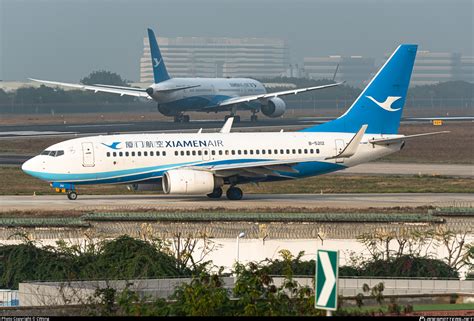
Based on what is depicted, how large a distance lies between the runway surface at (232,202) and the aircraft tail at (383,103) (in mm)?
3426

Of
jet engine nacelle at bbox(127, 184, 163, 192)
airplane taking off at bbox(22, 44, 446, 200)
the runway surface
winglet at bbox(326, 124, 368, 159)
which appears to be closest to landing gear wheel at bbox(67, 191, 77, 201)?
airplane taking off at bbox(22, 44, 446, 200)

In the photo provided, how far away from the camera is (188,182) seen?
170ft

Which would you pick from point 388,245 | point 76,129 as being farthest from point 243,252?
point 76,129

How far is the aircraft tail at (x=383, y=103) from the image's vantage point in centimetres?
5566

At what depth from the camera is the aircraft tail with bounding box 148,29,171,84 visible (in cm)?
12762

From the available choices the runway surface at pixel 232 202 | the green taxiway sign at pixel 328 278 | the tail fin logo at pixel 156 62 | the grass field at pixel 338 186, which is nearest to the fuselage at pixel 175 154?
the runway surface at pixel 232 202

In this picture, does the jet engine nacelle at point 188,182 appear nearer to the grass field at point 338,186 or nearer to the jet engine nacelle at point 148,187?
the jet engine nacelle at point 148,187

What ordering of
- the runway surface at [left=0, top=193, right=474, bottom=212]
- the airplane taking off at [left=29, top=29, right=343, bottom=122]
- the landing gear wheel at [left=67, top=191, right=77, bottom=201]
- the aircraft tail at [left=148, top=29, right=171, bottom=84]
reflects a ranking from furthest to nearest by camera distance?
the aircraft tail at [left=148, top=29, right=171, bottom=84], the airplane taking off at [left=29, top=29, right=343, bottom=122], the landing gear wheel at [left=67, top=191, right=77, bottom=201], the runway surface at [left=0, top=193, right=474, bottom=212]

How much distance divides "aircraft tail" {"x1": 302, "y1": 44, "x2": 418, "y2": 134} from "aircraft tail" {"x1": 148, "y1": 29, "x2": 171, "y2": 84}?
72823mm

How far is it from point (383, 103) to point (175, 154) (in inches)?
431

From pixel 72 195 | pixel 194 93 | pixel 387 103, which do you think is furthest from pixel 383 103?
pixel 194 93

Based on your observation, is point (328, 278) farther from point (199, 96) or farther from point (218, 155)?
point (199, 96)

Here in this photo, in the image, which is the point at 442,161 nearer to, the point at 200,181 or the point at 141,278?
the point at 200,181

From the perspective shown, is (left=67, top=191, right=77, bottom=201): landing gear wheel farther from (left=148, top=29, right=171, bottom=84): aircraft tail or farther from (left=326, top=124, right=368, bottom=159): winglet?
(left=148, top=29, right=171, bottom=84): aircraft tail
